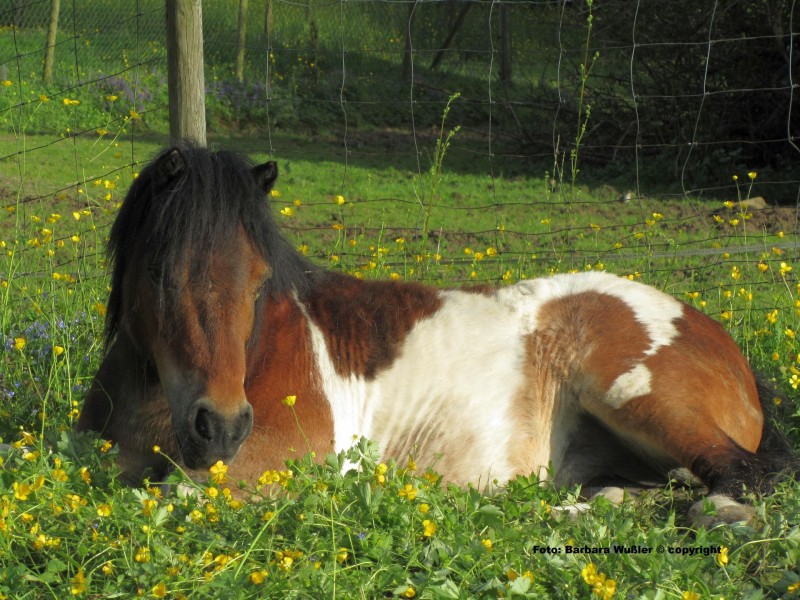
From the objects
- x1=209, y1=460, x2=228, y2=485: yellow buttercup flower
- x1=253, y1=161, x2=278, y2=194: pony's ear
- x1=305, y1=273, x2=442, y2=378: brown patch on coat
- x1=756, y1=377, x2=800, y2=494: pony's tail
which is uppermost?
x1=253, y1=161, x2=278, y2=194: pony's ear

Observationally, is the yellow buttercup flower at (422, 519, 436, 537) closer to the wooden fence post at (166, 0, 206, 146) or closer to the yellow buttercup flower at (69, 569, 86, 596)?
the yellow buttercup flower at (69, 569, 86, 596)

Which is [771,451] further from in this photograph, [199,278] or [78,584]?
[78,584]

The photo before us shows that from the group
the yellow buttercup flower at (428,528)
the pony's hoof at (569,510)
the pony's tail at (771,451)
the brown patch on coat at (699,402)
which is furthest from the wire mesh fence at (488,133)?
the yellow buttercup flower at (428,528)

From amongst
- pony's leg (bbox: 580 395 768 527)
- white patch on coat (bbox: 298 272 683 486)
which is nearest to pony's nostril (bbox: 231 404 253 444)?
white patch on coat (bbox: 298 272 683 486)

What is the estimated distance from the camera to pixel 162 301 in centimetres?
313

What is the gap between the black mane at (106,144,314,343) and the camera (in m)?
3.14

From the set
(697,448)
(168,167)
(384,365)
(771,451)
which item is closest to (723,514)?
(697,448)

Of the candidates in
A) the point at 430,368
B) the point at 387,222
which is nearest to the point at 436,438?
the point at 430,368

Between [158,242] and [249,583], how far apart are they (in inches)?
49.6

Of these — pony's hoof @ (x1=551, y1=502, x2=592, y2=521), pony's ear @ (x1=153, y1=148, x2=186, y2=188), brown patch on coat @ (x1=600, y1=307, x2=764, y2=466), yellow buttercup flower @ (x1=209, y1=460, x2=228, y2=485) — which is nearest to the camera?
yellow buttercup flower @ (x1=209, y1=460, x2=228, y2=485)

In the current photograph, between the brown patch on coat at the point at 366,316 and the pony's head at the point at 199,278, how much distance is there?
508 millimetres

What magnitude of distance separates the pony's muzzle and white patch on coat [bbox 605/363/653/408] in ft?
4.94

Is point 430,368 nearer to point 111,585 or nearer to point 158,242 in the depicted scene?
point 158,242

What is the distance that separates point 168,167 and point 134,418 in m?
0.96
